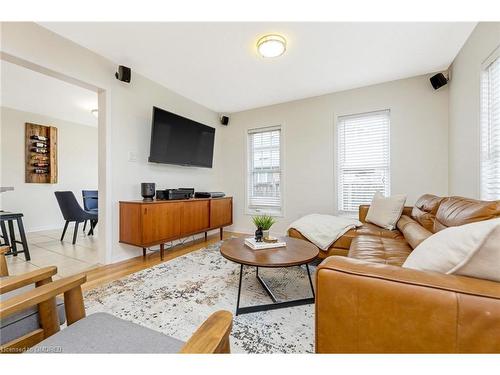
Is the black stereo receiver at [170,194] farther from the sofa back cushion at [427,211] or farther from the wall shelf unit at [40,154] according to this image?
the wall shelf unit at [40,154]

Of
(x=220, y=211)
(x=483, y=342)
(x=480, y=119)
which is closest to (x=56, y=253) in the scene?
(x=220, y=211)

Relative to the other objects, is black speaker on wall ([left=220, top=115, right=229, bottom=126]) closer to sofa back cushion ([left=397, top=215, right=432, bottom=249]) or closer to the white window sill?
A: the white window sill

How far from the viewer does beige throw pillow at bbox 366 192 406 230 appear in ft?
8.26

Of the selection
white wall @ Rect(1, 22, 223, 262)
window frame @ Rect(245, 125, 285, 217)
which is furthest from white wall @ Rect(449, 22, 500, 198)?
white wall @ Rect(1, 22, 223, 262)

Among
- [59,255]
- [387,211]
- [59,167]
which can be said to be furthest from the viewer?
[59,167]

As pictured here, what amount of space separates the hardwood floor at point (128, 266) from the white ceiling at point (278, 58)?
239cm

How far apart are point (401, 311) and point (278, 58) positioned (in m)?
2.70

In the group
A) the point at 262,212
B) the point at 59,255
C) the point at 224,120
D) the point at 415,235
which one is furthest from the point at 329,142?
the point at 59,255

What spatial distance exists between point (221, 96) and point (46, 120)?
3794mm

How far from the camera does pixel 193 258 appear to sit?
9.27ft

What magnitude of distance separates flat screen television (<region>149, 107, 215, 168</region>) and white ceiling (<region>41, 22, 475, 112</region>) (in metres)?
0.55

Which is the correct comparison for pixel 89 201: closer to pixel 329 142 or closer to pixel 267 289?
pixel 267 289

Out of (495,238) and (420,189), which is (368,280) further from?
(420,189)

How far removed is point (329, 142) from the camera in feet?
12.1
